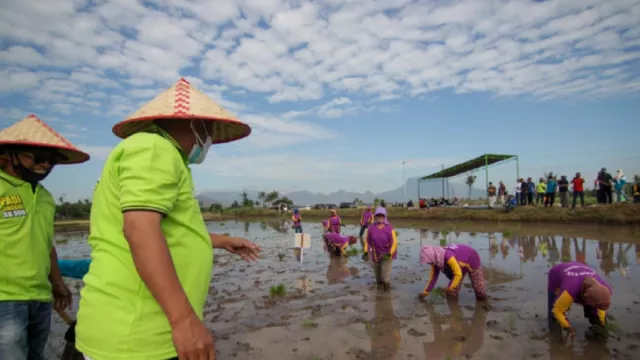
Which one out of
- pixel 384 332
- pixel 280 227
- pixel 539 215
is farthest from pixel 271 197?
pixel 384 332

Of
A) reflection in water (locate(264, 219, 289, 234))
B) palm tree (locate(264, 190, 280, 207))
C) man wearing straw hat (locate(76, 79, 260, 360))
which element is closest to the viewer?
man wearing straw hat (locate(76, 79, 260, 360))

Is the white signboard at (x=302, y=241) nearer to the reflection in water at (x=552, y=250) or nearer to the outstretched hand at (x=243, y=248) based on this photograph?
the reflection in water at (x=552, y=250)

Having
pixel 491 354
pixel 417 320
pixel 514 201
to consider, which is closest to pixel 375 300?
pixel 417 320

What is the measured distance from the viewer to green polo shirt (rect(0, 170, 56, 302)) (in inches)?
98.7

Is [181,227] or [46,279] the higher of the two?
[181,227]

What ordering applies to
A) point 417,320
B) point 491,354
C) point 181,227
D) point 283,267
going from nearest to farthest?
point 181,227
point 491,354
point 417,320
point 283,267

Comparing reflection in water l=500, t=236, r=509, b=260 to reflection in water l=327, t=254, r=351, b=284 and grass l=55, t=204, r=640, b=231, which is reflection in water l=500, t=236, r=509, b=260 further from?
grass l=55, t=204, r=640, b=231

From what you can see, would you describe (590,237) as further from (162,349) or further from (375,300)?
(162,349)

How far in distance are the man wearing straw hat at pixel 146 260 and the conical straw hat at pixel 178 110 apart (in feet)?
0.06

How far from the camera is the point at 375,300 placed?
7047 millimetres

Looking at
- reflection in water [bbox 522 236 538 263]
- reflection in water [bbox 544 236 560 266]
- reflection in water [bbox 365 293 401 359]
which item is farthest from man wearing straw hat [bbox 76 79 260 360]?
reflection in water [bbox 522 236 538 263]

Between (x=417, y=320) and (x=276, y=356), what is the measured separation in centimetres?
235

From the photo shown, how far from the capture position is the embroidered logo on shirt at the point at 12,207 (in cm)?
256

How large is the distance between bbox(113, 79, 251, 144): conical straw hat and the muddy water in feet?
12.1
